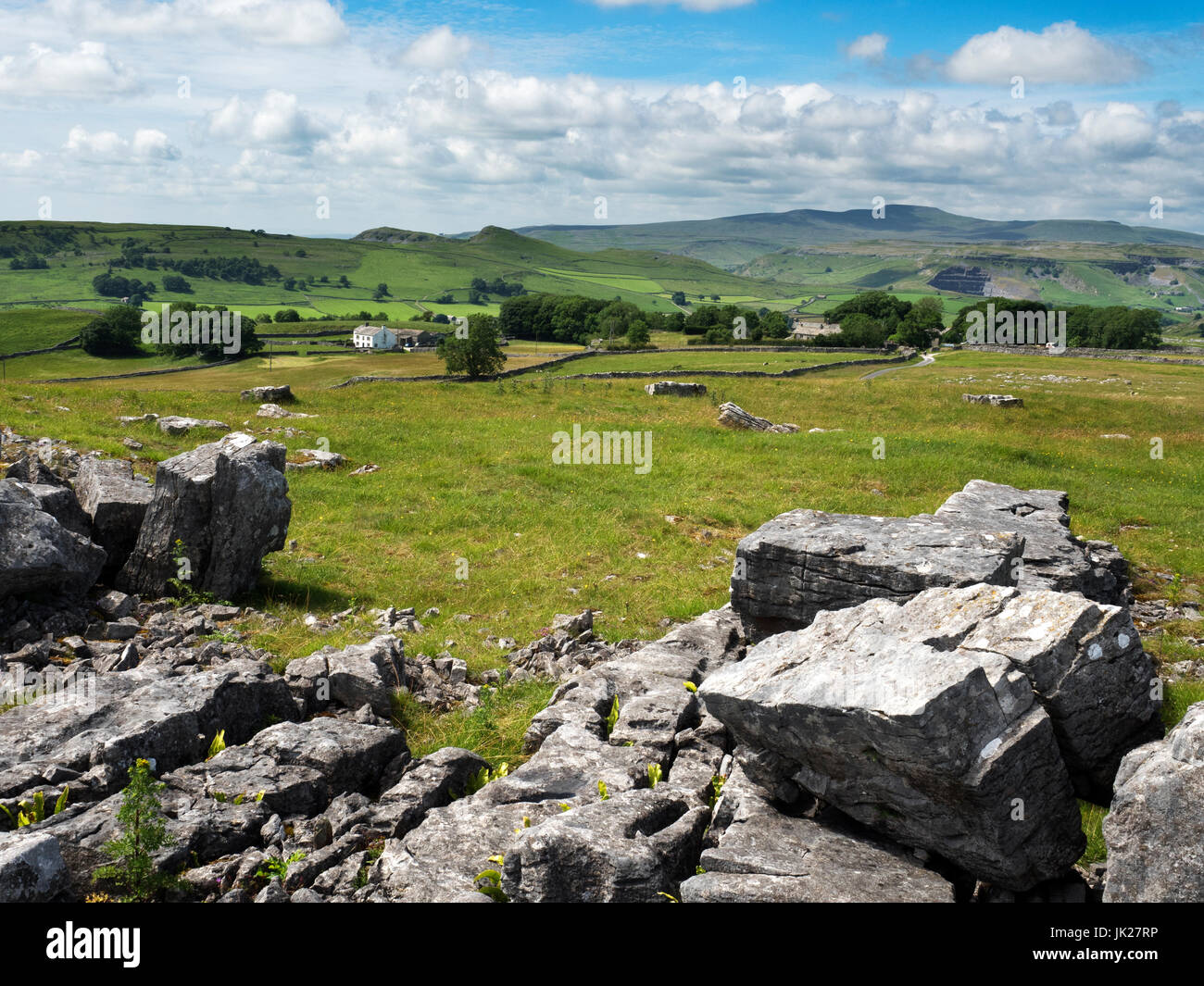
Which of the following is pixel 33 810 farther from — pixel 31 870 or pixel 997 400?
pixel 997 400

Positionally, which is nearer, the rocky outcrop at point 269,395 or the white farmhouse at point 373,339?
the rocky outcrop at point 269,395

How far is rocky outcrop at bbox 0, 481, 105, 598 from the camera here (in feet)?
46.9

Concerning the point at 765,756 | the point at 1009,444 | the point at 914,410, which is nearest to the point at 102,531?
the point at 765,756

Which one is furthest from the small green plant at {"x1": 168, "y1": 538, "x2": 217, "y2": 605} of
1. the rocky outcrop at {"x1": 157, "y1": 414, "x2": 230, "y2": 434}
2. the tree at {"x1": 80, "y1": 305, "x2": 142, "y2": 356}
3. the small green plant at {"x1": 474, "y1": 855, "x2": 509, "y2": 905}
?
the tree at {"x1": 80, "y1": 305, "x2": 142, "y2": 356}

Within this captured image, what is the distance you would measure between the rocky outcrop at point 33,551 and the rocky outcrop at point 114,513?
190 centimetres

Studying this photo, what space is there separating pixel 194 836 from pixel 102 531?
11.2 m

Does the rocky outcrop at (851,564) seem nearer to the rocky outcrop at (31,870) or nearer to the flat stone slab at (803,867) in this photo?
the flat stone slab at (803,867)

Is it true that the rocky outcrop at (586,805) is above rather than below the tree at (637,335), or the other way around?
below

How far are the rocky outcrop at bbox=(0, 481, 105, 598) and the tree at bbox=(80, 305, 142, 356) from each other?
6014 inches

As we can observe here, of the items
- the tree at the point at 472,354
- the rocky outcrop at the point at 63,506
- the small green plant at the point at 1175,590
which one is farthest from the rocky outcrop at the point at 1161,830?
the tree at the point at 472,354

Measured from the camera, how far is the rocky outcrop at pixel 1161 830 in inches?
286

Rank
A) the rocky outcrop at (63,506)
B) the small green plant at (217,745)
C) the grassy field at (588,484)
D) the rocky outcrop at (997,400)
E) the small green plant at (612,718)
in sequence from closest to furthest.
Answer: the small green plant at (217,745) → the small green plant at (612,718) → the rocky outcrop at (63,506) → the grassy field at (588,484) → the rocky outcrop at (997,400)

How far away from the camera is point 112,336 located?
147875mm

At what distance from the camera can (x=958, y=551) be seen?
46.6 ft
